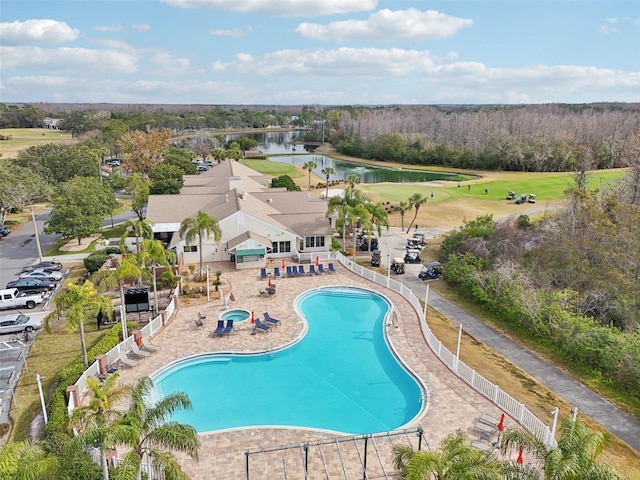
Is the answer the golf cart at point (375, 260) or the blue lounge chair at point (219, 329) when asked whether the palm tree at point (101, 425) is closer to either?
the blue lounge chair at point (219, 329)

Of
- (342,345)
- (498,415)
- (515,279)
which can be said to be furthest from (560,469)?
(515,279)

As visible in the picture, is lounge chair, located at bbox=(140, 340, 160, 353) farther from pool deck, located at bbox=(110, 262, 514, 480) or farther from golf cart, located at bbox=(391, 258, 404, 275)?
golf cart, located at bbox=(391, 258, 404, 275)

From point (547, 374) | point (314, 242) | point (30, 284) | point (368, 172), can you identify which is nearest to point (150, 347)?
point (30, 284)

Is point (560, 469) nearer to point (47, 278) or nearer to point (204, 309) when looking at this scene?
point (204, 309)

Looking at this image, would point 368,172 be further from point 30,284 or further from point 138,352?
point 138,352

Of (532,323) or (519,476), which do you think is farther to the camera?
(532,323)
